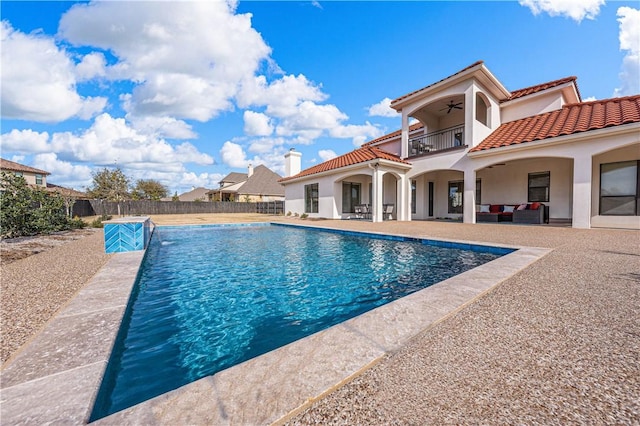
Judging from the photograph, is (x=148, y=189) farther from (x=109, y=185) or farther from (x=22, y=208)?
(x=22, y=208)

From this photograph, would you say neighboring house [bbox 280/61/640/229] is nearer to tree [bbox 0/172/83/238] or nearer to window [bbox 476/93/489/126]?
window [bbox 476/93/489/126]

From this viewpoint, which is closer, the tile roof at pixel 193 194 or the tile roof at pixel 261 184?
the tile roof at pixel 261 184

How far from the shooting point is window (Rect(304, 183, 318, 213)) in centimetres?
1777

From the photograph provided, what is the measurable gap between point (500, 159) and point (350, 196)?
26.8ft

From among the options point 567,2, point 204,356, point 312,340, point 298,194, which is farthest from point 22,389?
point 298,194

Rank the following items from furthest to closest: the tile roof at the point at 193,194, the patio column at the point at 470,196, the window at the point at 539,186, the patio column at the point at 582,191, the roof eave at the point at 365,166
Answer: the tile roof at the point at 193,194, the roof eave at the point at 365,166, the window at the point at 539,186, the patio column at the point at 470,196, the patio column at the point at 582,191

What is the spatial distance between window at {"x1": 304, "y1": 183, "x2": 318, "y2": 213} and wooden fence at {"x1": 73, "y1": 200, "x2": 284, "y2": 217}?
7119mm

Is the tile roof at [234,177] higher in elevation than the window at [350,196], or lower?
higher

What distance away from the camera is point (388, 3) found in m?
11.7

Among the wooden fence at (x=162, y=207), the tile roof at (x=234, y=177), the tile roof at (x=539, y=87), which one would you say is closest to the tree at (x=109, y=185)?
the wooden fence at (x=162, y=207)

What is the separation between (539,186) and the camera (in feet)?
39.3

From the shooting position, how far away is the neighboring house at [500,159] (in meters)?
8.97

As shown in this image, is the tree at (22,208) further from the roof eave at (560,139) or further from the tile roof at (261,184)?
the tile roof at (261,184)

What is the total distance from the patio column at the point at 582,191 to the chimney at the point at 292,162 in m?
16.7
